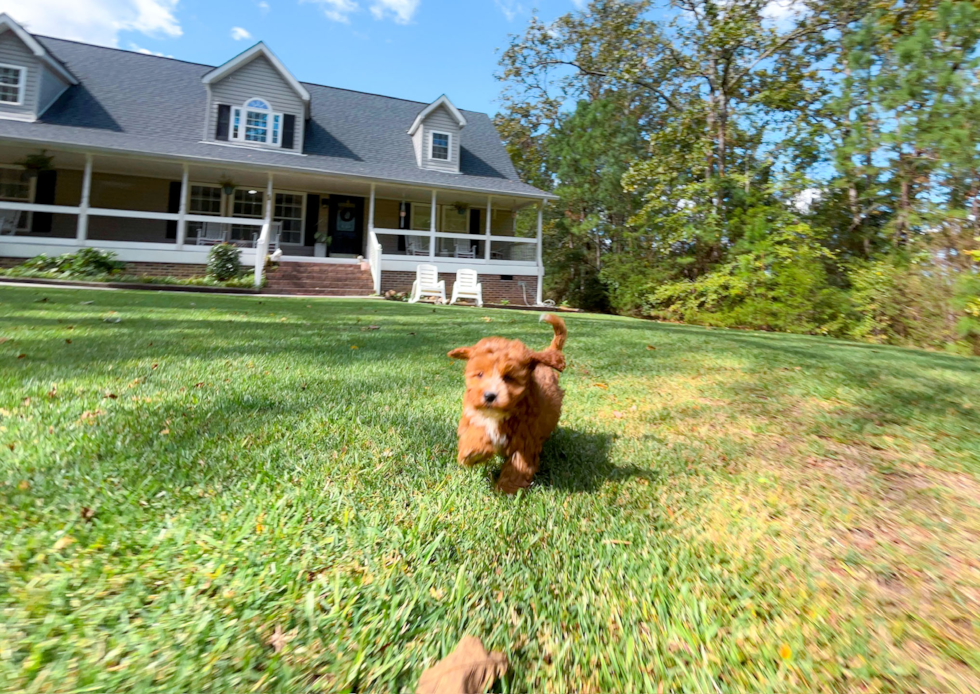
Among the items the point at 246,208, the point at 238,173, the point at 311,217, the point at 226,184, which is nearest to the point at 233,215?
the point at 246,208

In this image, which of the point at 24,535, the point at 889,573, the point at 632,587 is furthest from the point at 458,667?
the point at 889,573

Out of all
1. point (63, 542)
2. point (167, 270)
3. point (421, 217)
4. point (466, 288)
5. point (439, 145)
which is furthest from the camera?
point (421, 217)

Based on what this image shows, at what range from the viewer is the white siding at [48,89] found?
14758 millimetres

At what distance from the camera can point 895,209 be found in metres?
14.2

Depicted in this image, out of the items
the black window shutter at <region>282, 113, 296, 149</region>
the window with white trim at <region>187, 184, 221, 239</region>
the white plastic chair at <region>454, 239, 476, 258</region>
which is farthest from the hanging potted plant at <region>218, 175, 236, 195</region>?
the white plastic chair at <region>454, 239, 476, 258</region>

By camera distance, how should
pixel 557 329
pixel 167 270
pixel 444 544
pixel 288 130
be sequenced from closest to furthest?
pixel 444 544
pixel 557 329
pixel 167 270
pixel 288 130

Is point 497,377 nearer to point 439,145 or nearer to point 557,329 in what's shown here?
point 557,329

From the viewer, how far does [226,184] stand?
16.4 metres

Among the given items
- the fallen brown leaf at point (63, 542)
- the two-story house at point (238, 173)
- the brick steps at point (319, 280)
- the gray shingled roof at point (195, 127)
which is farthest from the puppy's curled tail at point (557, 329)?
the gray shingled roof at point (195, 127)

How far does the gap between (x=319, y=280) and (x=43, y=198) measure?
9361mm

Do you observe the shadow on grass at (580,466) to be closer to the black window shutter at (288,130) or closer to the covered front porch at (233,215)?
the covered front porch at (233,215)

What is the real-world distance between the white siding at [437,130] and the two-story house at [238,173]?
0.05 m

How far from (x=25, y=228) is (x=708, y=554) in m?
20.5

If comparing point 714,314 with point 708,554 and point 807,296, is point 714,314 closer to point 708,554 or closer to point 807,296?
point 807,296
